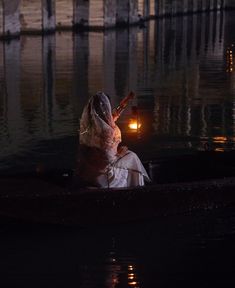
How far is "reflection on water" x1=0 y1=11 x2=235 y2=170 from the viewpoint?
14391mm

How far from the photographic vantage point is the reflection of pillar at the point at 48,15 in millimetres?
45506

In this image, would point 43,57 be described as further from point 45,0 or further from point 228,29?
point 228,29

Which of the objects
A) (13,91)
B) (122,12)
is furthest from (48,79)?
(122,12)

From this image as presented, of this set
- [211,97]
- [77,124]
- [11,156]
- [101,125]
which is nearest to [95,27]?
[211,97]

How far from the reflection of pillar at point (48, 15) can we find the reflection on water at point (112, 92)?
309 cm

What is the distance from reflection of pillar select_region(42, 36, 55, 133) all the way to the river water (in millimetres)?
35

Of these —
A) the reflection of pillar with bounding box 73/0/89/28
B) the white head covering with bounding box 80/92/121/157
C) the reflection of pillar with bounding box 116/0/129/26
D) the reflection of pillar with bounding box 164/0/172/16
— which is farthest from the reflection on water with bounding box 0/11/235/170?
the reflection of pillar with bounding box 164/0/172/16

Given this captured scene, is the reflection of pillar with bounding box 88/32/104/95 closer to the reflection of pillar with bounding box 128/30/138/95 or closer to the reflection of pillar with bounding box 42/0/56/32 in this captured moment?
the reflection of pillar with bounding box 128/30/138/95

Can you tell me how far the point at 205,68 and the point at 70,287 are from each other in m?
22.6

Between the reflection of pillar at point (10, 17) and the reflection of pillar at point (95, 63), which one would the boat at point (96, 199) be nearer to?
the reflection of pillar at point (95, 63)

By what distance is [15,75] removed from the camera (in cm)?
2536

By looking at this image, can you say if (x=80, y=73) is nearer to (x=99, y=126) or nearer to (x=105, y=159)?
(x=105, y=159)

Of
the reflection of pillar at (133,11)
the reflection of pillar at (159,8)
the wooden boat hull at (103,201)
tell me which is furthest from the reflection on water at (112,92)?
the reflection of pillar at (159,8)

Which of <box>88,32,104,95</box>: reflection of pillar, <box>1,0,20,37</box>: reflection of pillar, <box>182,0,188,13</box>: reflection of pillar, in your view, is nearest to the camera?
<box>88,32,104,95</box>: reflection of pillar
